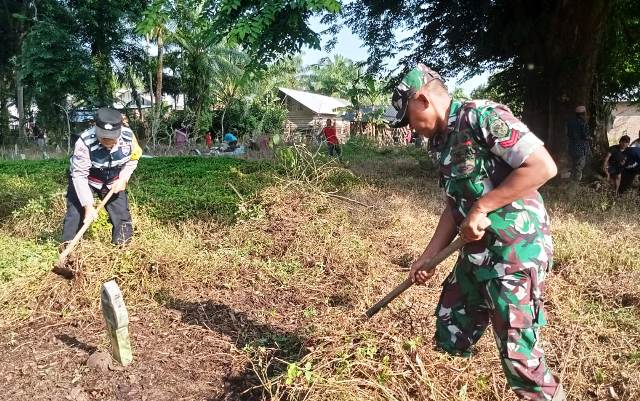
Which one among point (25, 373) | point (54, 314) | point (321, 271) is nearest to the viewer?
point (25, 373)

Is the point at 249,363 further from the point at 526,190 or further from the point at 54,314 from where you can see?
the point at 526,190

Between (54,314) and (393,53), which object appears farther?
(393,53)

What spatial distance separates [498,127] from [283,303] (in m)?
2.47

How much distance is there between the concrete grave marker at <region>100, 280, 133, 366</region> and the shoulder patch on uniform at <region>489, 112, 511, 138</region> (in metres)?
2.12

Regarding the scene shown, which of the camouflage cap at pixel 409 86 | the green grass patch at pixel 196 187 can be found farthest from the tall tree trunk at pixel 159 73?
the camouflage cap at pixel 409 86

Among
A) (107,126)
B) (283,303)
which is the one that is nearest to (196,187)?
(107,126)

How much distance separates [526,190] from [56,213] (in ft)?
17.7

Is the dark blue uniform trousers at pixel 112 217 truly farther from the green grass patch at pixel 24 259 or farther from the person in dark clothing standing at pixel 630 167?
the person in dark clothing standing at pixel 630 167

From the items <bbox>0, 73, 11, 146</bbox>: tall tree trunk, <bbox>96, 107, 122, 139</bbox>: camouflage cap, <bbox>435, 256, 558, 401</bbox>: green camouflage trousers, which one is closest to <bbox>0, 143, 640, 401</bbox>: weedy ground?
<bbox>435, 256, 558, 401</bbox>: green camouflage trousers

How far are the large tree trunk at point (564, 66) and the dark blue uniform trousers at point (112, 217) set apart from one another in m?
7.18

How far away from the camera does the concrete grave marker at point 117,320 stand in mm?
2764

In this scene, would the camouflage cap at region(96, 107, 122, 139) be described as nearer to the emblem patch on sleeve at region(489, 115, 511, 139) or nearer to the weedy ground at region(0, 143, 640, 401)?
the weedy ground at region(0, 143, 640, 401)

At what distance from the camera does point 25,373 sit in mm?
2973

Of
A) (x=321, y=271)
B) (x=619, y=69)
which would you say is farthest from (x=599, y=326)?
(x=619, y=69)
